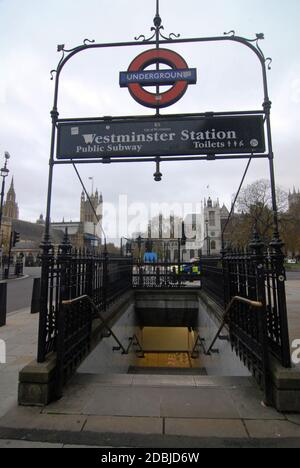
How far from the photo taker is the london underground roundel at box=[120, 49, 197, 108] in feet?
12.5

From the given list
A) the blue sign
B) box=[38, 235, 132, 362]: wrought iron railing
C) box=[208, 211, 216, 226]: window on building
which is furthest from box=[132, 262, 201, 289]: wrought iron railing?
box=[208, 211, 216, 226]: window on building

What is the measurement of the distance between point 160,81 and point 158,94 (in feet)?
0.57

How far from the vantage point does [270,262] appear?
3.15 metres

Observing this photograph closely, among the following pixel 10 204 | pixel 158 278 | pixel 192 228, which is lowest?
pixel 158 278

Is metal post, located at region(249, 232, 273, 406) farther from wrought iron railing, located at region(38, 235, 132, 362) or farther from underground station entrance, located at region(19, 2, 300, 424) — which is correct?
wrought iron railing, located at region(38, 235, 132, 362)

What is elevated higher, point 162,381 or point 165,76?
point 165,76

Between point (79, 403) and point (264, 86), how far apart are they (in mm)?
4656

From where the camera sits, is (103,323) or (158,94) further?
(103,323)

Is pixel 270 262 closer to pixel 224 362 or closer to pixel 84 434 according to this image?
pixel 84 434

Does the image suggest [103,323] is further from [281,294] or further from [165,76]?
[165,76]

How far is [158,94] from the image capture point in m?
3.86

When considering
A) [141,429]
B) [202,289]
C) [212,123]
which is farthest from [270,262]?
[202,289]

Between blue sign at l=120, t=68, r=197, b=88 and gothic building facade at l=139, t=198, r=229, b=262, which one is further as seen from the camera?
gothic building facade at l=139, t=198, r=229, b=262

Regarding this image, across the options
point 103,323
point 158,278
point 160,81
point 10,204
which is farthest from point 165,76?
point 10,204
